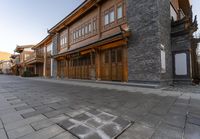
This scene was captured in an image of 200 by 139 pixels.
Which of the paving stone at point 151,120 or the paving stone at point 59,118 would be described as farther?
the paving stone at point 59,118

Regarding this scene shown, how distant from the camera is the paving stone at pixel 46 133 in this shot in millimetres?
1604

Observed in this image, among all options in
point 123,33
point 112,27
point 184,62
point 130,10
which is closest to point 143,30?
point 123,33

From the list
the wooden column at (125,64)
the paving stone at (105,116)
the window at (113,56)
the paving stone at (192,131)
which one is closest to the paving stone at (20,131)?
the paving stone at (105,116)

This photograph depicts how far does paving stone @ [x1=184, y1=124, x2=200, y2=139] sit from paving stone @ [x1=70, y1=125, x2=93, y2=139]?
1386 millimetres

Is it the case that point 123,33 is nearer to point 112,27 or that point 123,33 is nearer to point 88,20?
point 112,27

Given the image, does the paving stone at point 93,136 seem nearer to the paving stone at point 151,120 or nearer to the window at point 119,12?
the paving stone at point 151,120

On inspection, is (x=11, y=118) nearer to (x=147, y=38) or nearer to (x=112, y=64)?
(x=147, y=38)

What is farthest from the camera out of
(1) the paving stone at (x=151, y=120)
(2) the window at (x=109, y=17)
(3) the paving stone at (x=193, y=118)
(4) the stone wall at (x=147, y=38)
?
(2) the window at (x=109, y=17)

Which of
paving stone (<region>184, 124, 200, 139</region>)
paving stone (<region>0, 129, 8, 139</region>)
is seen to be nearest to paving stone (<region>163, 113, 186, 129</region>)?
paving stone (<region>184, 124, 200, 139</region>)

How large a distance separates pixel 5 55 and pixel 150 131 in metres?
84.3

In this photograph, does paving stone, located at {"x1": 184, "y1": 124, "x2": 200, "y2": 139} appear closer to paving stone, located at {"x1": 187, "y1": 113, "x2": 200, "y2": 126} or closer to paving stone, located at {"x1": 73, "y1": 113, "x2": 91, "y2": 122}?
paving stone, located at {"x1": 187, "y1": 113, "x2": 200, "y2": 126}

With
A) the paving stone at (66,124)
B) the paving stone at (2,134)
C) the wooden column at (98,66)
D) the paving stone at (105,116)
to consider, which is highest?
the wooden column at (98,66)

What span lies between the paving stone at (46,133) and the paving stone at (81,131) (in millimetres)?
198

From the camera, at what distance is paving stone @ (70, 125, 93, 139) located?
5.48ft
